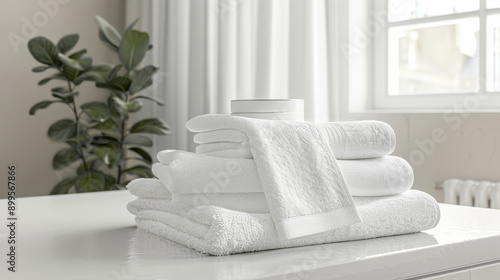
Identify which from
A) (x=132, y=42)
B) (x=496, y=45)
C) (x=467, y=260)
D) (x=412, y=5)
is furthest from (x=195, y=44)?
(x=467, y=260)

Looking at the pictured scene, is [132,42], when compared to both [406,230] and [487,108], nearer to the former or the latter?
[487,108]

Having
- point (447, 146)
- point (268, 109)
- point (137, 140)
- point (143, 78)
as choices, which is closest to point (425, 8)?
point (447, 146)

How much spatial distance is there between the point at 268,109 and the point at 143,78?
1800 millimetres

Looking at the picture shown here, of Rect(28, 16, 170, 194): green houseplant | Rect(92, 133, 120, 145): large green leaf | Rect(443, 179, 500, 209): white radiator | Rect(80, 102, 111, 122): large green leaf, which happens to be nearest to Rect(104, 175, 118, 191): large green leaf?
Rect(28, 16, 170, 194): green houseplant

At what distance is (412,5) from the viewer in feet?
8.21

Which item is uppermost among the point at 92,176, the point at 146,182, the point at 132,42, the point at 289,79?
the point at 132,42

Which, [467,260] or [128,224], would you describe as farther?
[128,224]

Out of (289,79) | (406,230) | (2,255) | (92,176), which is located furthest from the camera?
(92,176)

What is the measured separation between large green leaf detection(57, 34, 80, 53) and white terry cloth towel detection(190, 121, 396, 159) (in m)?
1.86

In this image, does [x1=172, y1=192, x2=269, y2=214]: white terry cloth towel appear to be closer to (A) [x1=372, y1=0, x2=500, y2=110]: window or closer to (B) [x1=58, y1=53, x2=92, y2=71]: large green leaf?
(A) [x1=372, y1=0, x2=500, y2=110]: window

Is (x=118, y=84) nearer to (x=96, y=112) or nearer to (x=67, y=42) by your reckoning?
(x=96, y=112)

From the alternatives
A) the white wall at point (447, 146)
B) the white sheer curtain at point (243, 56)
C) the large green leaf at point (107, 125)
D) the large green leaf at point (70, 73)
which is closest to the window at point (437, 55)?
the white wall at point (447, 146)

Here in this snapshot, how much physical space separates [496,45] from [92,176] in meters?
1.67

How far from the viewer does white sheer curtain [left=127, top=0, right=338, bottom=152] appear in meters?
2.34
